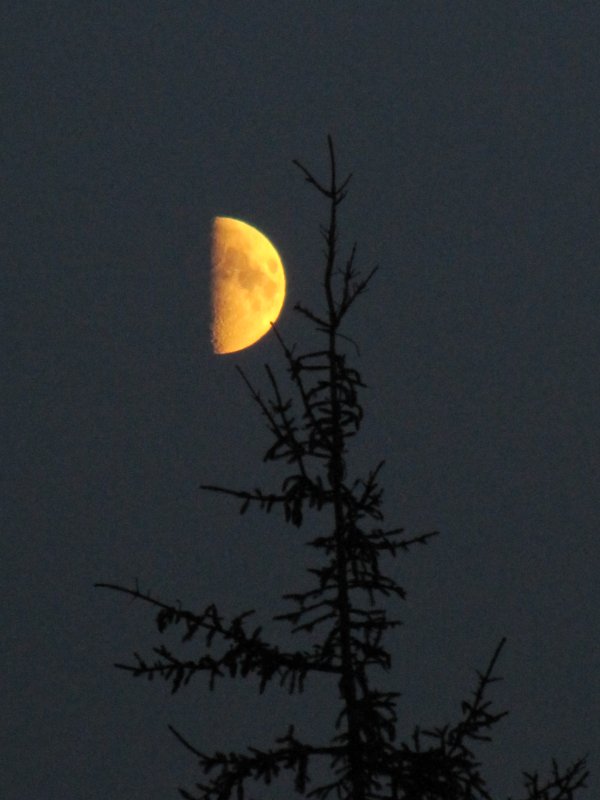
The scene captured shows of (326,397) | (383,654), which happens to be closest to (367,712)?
(383,654)

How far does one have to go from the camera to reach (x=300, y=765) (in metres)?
6.21

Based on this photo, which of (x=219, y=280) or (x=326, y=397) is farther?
(x=219, y=280)

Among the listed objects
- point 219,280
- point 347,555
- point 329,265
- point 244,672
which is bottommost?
point 244,672

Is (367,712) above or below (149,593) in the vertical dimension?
below

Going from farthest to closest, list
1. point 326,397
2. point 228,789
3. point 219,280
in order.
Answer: point 219,280 < point 326,397 < point 228,789

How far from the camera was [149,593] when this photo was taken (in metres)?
6.21

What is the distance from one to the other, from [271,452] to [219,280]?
33260 mm

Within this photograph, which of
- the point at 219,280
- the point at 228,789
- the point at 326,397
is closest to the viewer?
the point at 228,789

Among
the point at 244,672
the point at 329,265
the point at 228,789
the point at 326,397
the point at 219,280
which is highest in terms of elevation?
the point at 219,280

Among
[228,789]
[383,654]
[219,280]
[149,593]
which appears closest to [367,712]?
[383,654]

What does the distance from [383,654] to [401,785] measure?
66 cm

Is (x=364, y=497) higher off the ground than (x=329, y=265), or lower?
lower

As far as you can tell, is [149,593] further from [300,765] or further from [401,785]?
[401,785]

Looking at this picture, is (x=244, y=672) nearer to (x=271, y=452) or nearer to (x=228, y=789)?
→ (x=228, y=789)
